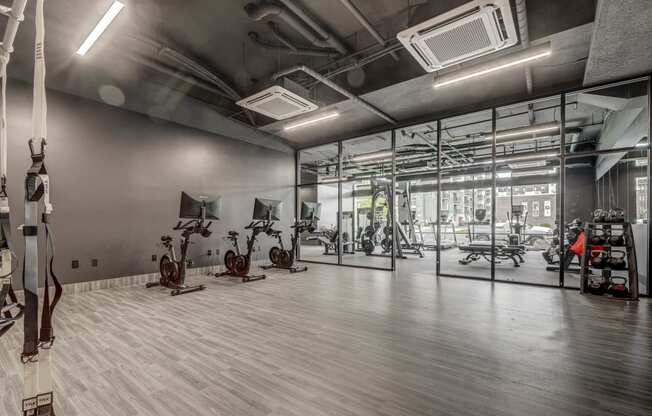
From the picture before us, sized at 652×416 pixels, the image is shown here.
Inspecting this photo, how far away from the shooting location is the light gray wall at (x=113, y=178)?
4840 millimetres

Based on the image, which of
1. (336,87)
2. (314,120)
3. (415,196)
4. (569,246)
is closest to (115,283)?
(314,120)

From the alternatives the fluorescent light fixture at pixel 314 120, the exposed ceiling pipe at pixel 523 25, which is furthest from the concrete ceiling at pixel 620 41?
the fluorescent light fixture at pixel 314 120

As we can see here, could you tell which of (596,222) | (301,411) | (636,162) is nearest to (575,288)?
(596,222)

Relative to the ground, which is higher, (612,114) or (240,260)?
(612,114)

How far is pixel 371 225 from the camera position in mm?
10703

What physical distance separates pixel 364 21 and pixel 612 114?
22.8 ft

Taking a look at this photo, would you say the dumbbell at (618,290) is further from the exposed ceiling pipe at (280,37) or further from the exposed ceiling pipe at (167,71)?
the exposed ceiling pipe at (167,71)

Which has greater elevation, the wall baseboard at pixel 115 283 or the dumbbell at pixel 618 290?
the dumbbell at pixel 618 290

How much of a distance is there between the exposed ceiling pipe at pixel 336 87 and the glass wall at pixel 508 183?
787 mm

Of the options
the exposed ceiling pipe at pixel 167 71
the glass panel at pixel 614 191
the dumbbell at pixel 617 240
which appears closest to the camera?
the dumbbell at pixel 617 240

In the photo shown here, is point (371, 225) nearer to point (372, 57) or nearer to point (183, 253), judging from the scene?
point (372, 57)

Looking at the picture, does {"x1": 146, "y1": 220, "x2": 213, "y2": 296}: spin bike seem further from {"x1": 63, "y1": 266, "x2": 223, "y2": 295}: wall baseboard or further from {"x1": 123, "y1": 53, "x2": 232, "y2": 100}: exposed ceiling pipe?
{"x1": 123, "y1": 53, "x2": 232, "y2": 100}: exposed ceiling pipe

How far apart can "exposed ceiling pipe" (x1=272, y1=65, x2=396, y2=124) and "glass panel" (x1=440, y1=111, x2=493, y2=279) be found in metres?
1.73

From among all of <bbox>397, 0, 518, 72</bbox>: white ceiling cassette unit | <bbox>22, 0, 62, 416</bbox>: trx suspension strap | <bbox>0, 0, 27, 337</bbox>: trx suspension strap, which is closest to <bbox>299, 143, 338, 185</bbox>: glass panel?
<bbox>397, 0, 518, 72</bbox>: white ceiling cassette unit
